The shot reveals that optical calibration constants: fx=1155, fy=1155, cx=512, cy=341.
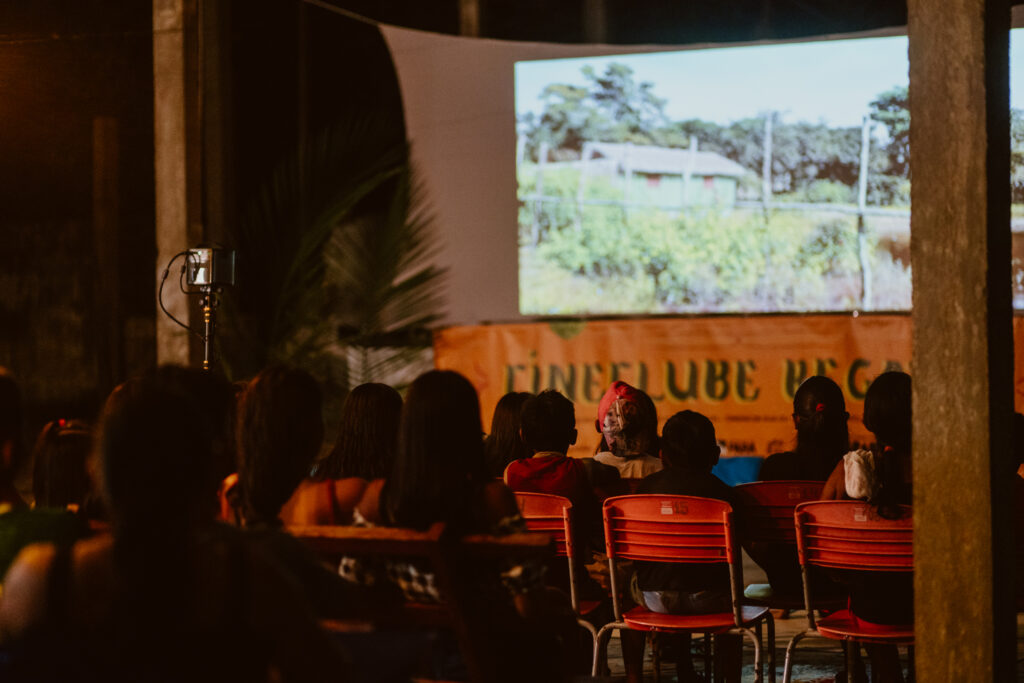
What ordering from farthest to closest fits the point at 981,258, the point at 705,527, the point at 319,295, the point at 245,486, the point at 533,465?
the point at 319,295 < the point at 533,465 < the point at 705,527 < the point at 981,258 < the point at 245,486

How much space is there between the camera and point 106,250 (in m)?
8.37

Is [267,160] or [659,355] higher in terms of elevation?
[267,160]

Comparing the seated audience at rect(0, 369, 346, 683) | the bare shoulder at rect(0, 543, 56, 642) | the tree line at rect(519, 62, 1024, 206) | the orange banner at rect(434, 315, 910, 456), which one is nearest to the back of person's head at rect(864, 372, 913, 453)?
the seated audience at rect(0, 369, 346, 683)

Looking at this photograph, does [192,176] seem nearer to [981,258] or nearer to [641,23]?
[641,23]

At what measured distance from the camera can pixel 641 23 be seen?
7.95 meters

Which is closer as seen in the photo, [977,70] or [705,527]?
[977,70]

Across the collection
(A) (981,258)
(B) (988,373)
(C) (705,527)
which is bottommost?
(C) (705,527)

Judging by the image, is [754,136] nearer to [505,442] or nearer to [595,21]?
[595,21]

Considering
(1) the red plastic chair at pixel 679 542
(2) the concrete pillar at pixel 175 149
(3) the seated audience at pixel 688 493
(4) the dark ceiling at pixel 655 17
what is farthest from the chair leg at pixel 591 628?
(4) the dark ceiling at pixel 655 17

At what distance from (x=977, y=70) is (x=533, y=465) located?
1890mm

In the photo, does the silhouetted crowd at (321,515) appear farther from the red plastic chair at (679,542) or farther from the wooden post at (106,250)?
the wooden post at (106,250)

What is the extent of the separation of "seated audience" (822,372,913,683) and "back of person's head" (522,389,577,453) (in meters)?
0.94

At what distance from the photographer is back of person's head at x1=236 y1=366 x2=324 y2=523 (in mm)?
2422

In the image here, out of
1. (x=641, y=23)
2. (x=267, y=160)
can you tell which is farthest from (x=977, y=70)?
(x=267, y=160)
